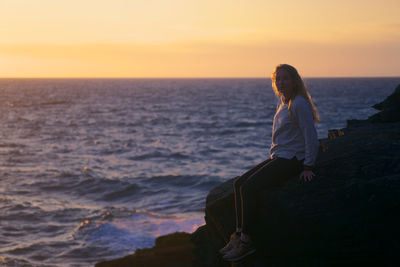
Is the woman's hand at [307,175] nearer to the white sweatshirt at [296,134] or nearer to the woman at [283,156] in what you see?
the woman at [283,156]

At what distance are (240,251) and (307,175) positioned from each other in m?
1.27

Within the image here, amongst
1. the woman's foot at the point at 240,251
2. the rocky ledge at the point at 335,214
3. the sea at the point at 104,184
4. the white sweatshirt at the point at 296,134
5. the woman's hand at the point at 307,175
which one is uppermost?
the white sweatshirt at the point at 296,134

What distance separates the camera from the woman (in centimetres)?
510

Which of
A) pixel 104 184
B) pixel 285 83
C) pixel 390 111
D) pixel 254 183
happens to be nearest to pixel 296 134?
pixel 285 83

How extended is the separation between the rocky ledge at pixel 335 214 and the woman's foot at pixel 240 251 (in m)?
0.17

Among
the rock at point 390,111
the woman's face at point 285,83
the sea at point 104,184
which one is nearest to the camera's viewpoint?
the woman's face at point 285,83

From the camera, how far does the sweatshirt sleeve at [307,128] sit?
507 centimetres

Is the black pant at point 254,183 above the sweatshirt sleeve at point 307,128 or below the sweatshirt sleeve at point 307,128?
below

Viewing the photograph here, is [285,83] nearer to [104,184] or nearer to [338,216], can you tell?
[338,216]

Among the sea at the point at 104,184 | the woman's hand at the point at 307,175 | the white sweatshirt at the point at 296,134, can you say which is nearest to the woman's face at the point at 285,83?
the white sweatshirt at the point at 296,134

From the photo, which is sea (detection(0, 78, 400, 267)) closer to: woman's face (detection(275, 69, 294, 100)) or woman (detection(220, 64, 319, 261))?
woman (detection(220, 64, 319, 261))

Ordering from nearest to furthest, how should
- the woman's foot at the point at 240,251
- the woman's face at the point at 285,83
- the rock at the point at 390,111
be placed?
1. the woman's foot at the point at 240,251
2. the woman's face at the point at 285,83
3. the rock at the point at 390,111

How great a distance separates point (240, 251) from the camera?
507cm

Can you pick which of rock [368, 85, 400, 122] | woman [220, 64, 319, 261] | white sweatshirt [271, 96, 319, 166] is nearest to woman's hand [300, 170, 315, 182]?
woman [220, 64, 319, 261]
